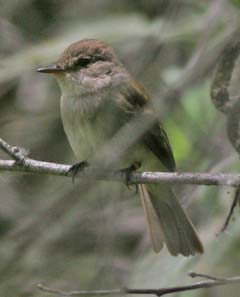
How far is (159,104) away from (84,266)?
11.5ft

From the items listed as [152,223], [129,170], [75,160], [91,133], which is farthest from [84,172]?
[75,160]

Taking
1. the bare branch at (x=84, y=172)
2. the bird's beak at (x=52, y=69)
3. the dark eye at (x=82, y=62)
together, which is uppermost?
the dark eye at (x=82, y=62)

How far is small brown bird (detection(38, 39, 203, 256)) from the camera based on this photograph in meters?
4.07

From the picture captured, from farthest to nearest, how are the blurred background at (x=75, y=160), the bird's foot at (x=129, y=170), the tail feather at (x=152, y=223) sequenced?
the tail feather at (x=152, y=223) < the blurred background at (x=75, y=160) < the bird's foot at (x=129, y=170)

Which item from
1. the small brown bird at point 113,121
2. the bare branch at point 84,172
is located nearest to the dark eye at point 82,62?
the small brown bird at point 113,121

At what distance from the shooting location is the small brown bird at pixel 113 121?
13.3 feet

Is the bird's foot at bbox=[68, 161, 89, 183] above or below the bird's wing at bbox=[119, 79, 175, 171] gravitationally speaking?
below

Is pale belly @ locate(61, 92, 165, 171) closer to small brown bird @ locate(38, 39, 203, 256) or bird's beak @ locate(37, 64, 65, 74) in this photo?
small brown bird @ locate(38, 39, 203, 256)

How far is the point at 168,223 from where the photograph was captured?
14.7 ft

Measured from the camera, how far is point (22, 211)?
5.21m

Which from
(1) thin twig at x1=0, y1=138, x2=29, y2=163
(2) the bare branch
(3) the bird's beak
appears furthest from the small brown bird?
(1) thin twig at x1=0, y1=138, x2=29, y2=163

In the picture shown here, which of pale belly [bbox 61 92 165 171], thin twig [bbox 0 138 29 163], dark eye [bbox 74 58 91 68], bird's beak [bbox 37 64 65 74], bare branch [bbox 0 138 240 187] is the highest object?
dark eye [bbox 74 58 91 68]

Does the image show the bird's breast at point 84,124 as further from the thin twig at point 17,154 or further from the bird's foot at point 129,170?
the thin twig at point 17,154

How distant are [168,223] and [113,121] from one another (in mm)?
671
